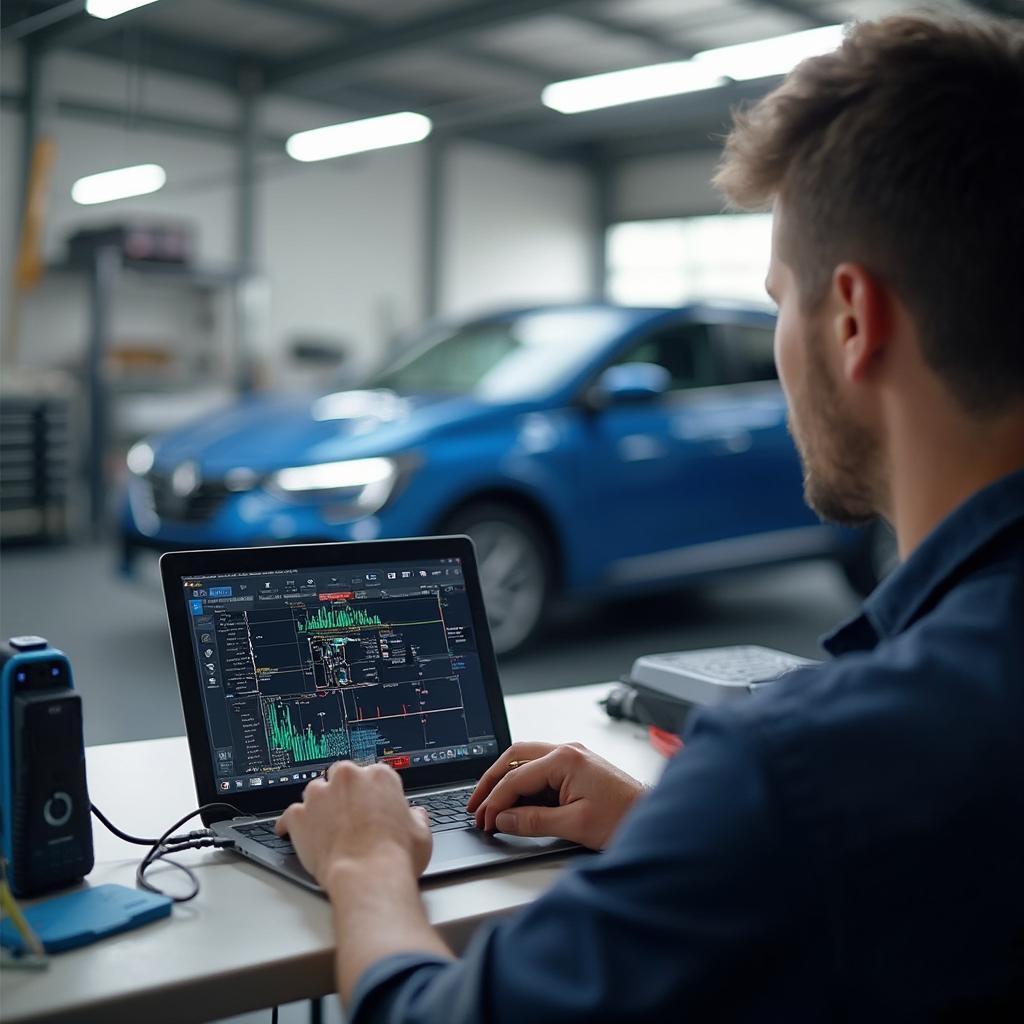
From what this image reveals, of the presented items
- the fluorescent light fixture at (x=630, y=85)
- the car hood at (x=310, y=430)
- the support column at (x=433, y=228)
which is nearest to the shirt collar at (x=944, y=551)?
the car hood at (x=310, y=430)

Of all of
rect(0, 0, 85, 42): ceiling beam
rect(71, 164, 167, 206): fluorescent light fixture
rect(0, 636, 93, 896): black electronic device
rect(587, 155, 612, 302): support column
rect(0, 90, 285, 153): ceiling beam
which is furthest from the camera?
rect(587, 155, 612, 302): support column

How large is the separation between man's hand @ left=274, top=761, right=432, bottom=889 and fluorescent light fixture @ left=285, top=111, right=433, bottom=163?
7.29 meters

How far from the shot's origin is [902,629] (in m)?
0.80

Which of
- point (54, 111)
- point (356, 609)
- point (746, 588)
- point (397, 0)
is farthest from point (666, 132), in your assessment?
point (356, 609)

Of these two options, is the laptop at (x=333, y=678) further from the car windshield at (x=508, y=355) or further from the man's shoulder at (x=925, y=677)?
the car windshield at (x=508, y=355)

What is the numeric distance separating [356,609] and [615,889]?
67 cm

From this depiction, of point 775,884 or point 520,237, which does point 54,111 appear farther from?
point 775,884

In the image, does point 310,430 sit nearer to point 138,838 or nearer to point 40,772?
point 138,838

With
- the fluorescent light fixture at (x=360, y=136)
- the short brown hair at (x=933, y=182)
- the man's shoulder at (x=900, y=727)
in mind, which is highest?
the fluorescent light fixture at (x=360, y=136)

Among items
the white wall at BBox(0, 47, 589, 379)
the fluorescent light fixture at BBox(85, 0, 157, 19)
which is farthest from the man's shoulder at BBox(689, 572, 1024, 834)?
the white wall at BBox(0, 47, 589, 379)

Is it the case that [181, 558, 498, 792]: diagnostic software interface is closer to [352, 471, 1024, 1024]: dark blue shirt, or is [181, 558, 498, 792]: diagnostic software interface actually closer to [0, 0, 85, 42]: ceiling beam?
[352, 471, 1024, 1024]: dark blue shirt

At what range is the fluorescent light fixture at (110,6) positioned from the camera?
2.99 m

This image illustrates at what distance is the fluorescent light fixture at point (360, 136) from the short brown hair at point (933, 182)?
7342 mm

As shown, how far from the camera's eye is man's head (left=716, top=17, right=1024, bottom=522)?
30.0 inches
